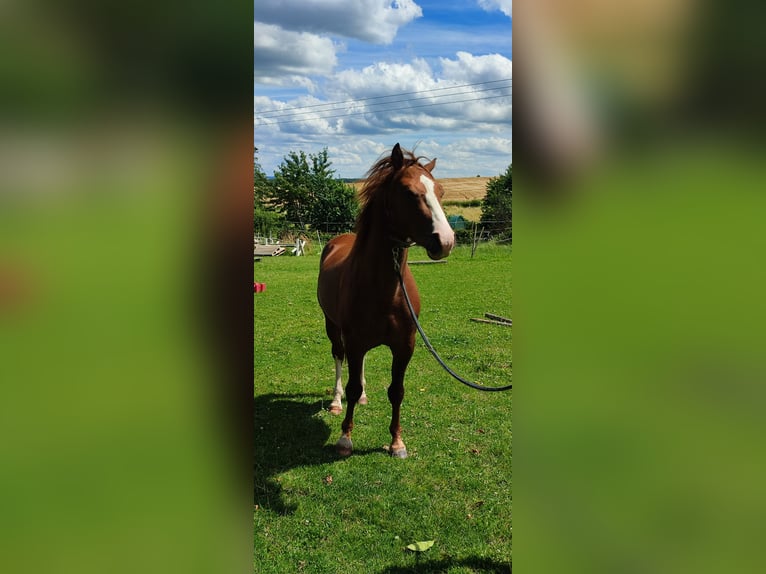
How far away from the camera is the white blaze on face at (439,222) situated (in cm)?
353

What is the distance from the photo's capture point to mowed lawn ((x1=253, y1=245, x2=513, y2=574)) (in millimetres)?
3346

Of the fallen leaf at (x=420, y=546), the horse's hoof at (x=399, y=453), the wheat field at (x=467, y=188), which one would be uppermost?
the wheat field at (x=467, y=188)

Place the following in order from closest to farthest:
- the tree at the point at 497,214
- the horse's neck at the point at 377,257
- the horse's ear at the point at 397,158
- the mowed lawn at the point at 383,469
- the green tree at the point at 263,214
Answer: the mowed lawn at the point at 383,469 < the horse's ear at the point at 397,158 < the horse's neck at the point at 377,257 < the tree at the point at 497,214 < the green tree at the point at 263,214

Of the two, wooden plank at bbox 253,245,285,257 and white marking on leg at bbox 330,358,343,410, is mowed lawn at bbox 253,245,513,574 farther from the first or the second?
wooden plank at bbox 253,245,285,257

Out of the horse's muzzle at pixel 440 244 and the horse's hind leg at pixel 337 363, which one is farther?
the horse's hind leg at pixel 337 363

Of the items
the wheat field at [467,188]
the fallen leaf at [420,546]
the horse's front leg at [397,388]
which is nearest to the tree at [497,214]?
the wheat field at [467,188]
